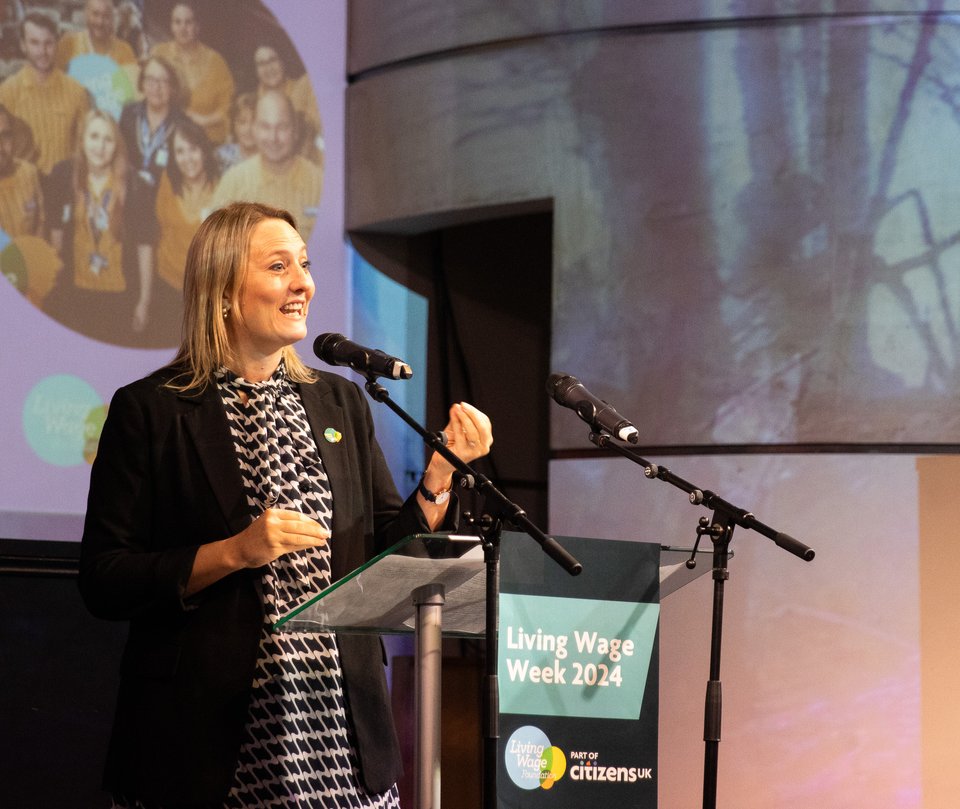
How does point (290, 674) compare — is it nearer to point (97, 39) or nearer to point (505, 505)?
point (505, 505)

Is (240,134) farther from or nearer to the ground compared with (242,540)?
farther from the ground

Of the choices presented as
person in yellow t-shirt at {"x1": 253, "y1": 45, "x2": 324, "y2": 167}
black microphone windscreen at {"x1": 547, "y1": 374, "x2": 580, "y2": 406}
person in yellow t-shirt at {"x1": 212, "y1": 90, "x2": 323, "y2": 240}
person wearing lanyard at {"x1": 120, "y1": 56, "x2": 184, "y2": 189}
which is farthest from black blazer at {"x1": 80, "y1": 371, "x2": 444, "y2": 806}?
person in yellow t-shirt at {"x1": 253, "y1": 45, "x2": 324, "y2": 167}

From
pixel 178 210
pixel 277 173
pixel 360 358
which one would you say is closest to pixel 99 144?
pixel 178 210

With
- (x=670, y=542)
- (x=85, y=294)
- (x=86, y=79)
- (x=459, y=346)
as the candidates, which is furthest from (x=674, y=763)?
(x=86, y=79)

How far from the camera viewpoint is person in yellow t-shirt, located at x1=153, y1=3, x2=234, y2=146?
4.66 metres

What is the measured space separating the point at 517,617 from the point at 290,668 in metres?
0.44

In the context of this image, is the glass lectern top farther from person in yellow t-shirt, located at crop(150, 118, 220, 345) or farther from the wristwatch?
person in yellow t-shirt, located at crop(150, 118, 220, 345)

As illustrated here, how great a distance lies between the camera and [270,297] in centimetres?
249

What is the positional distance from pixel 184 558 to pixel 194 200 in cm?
263

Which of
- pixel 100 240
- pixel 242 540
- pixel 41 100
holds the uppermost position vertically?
pixel 41 100

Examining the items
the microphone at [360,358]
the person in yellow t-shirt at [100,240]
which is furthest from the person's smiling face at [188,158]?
the microphone at [360,358]

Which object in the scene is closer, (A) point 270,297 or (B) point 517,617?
(B) point 517,617

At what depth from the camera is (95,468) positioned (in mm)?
2402

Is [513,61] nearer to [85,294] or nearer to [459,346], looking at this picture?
[459,346]
